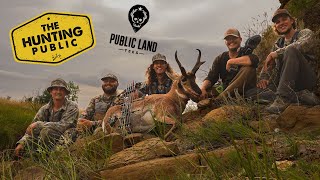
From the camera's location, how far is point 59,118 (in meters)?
9.64

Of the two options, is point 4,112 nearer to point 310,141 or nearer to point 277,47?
point 277,47

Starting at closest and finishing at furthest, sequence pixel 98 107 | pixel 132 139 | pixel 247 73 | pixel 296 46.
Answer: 1. pixel 132 139
2. pixel 296 46
3. pixel 247 73
4. pixel 98 107

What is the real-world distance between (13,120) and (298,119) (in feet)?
31.0

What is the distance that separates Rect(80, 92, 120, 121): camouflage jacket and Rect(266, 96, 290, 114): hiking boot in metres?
3.86

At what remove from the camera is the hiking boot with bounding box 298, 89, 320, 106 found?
6927 millimetres

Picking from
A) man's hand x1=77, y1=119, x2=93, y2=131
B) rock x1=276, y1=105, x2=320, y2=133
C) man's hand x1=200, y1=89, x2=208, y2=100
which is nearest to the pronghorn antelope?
man's hand x1=200, y1=89, x2=208, y2=100

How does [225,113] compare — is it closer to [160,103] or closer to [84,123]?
[160,103]

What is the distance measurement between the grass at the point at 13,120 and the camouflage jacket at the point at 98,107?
6.34ft

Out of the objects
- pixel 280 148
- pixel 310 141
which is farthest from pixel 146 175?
pixel 310 141

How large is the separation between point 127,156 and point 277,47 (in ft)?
12.1

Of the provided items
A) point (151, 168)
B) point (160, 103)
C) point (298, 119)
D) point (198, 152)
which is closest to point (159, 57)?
point (160, 103)

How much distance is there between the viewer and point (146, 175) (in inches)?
185

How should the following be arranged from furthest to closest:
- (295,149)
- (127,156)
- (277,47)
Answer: (277,47), (127,156), (295,149)

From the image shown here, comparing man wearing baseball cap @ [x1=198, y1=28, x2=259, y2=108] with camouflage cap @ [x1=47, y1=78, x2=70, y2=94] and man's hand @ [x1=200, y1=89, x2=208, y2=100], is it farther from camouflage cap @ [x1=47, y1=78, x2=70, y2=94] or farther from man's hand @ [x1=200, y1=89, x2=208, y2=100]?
camouflage cap @ [x1=47, y1=78, x2=70, y2=94]
